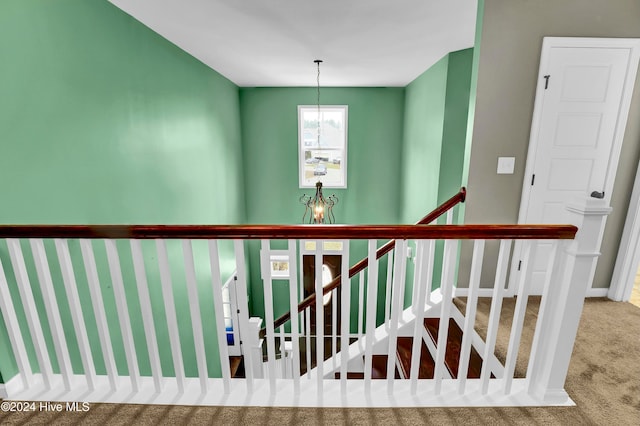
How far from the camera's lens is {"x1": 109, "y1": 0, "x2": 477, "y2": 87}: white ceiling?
7.56ft

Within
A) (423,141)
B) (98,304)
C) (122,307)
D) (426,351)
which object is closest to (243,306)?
(122,307)

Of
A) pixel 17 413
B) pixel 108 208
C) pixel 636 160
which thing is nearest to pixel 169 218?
pixel 108 208

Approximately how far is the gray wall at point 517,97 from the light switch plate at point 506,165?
0.03 meters

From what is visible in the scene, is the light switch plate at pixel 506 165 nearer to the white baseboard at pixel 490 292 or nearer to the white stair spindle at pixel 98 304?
the white baseboard at pixel 490 292

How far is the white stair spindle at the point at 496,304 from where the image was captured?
132 cm

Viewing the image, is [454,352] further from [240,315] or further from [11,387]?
[11,387]

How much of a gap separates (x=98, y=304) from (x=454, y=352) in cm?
216

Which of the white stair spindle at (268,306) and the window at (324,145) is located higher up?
the window at (324,145)

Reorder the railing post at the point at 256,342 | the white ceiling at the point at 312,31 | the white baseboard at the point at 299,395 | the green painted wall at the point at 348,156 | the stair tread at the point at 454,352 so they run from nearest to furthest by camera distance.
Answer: the white baseboard at the point at 299,395
the stair tread at the point at 454,352
the white ceiling at the point at 312,31
the railing post at the point at 256,342
the green painted wall at the point at 348,156

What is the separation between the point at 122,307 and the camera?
142 centimetres

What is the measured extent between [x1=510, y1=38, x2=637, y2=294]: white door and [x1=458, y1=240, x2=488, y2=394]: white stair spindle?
1342 millimetres

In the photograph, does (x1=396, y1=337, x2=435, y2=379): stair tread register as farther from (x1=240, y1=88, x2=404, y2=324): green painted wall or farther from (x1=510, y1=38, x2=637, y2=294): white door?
(x1=240, y1=88, x2=404, y2=324): green painted wall

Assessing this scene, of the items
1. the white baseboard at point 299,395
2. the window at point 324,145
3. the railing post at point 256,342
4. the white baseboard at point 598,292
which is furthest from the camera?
the window at point 324,145

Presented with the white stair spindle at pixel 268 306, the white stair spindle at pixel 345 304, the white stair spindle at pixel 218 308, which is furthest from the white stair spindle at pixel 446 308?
the white stair spindle at pixel 218 308
